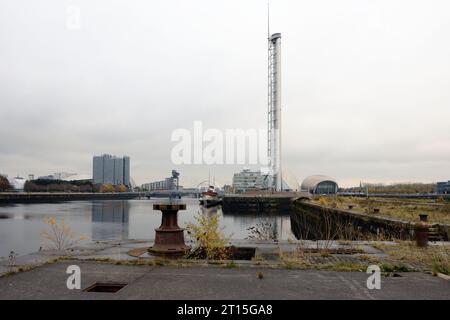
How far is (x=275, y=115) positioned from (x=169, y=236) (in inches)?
2860

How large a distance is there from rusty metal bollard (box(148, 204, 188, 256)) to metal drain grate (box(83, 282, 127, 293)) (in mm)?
2840

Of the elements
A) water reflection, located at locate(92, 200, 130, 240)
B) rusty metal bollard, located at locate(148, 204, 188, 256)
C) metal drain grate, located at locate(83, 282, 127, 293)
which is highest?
rusty metal bollard, located at locate(148, 204, 188, 256)

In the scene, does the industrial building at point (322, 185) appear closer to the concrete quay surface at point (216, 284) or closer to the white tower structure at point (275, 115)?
the white tower structure at point (275, 115)

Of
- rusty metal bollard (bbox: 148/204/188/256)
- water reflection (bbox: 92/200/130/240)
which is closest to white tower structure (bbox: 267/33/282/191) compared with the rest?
water reflection (bbox: 92/200/130/240)

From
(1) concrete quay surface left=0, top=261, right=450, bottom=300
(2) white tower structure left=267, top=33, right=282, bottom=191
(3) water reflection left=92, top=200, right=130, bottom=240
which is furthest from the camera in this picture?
(2) white tower structure left=267, top=33, right=282, bottom=191

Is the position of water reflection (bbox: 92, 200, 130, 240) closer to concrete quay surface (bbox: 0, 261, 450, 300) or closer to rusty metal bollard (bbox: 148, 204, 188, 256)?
rusty metal bollard (bbox: 148, 204, 188, 256)

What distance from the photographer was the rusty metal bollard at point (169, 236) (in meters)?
8.56

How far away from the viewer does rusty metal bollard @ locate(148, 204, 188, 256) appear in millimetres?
8562

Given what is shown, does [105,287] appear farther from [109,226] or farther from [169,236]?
[109,226]

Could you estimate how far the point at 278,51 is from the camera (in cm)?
8462

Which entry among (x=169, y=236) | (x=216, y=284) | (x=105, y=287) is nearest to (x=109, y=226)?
(x=169, y=236)

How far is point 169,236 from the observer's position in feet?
29.1
